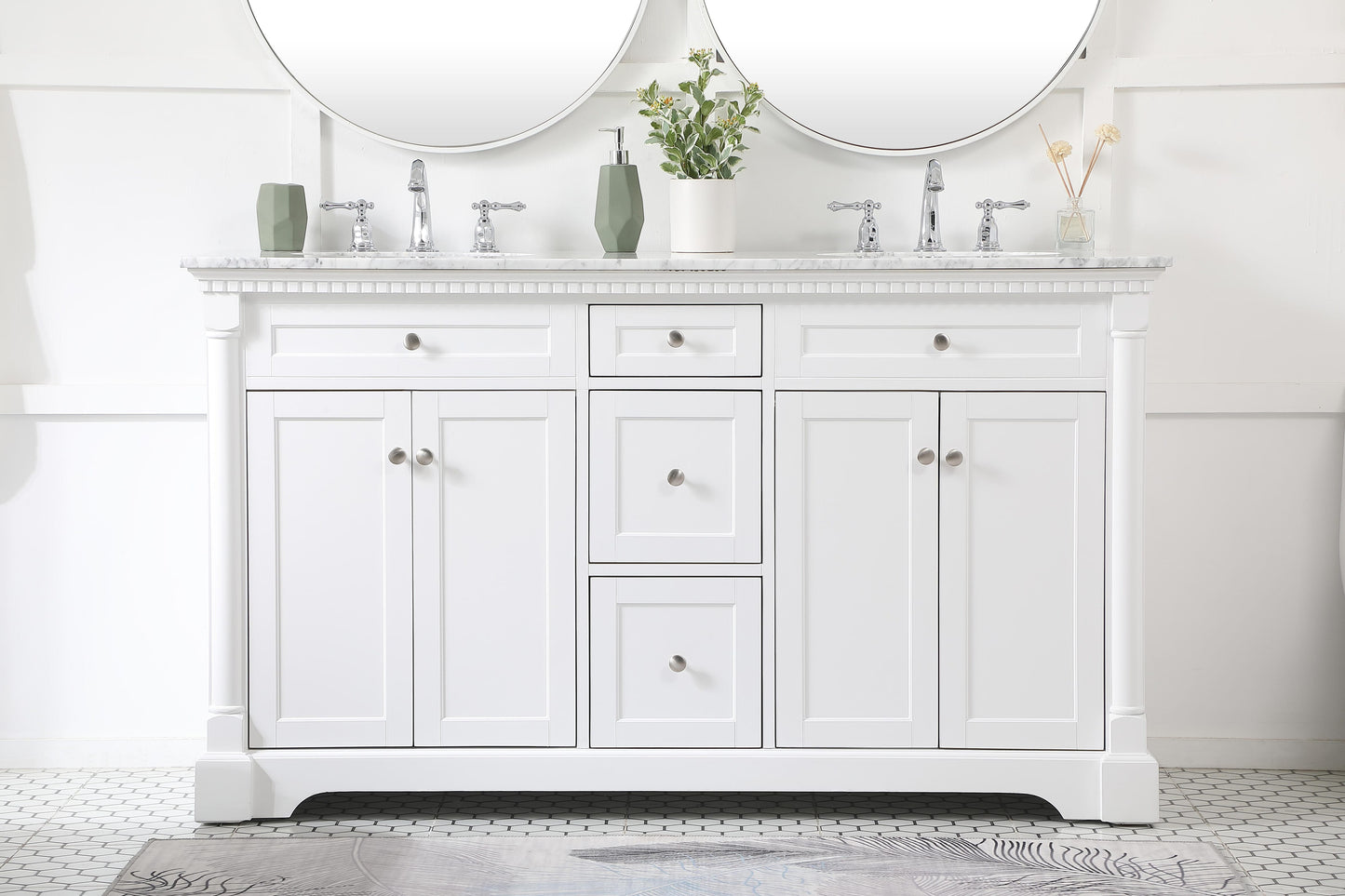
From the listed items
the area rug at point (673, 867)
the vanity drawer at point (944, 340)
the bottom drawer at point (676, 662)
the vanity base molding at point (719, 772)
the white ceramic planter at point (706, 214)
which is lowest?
the area rug at point (673, 867)

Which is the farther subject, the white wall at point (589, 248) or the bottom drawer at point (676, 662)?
the white wall at point (589, 248)

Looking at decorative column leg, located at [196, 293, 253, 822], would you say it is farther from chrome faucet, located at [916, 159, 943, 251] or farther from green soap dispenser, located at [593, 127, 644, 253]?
chrome faucet, located at [916, 159, 943, 251]

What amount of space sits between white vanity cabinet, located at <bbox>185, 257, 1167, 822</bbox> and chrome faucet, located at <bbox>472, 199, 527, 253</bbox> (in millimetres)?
335

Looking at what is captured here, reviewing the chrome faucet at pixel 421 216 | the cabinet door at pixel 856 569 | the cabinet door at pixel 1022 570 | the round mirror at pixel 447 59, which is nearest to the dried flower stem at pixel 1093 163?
the cabinet door at pixel 1022 570

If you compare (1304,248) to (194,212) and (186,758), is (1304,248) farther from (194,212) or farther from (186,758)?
(186,758)

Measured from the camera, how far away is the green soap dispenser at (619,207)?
205cm

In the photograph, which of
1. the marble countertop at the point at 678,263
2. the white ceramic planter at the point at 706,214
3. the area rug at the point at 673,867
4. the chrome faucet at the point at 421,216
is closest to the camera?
the area rug at the point at 673,867

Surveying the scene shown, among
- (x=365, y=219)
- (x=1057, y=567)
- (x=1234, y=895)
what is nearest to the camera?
(x=1234, y=895)

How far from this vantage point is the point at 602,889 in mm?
1688

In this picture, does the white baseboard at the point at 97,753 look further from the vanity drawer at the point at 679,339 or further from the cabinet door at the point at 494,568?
the vanity drawer at the point at 679,339

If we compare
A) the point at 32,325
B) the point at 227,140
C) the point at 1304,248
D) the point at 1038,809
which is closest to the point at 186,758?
the point at 32,325

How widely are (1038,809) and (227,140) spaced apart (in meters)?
1.99

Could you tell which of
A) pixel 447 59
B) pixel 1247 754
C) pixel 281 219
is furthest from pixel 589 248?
pixel 1247 754

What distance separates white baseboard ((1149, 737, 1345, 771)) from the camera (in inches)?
89.6
